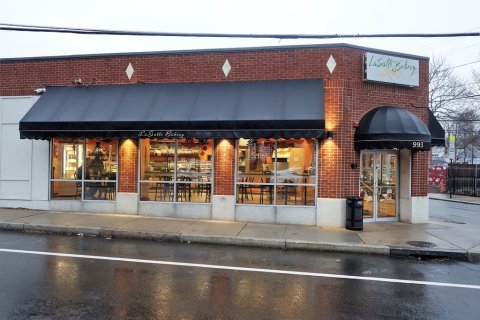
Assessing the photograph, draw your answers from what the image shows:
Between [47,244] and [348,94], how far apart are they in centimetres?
917

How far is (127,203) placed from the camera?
13125mm

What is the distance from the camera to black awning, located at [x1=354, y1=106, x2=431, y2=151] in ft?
37.2

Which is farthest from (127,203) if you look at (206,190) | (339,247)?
(339,247)

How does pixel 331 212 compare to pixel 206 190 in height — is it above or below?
below

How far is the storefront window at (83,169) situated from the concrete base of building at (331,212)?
6.82m

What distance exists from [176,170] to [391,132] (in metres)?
6.72

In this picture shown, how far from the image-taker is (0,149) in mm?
14156

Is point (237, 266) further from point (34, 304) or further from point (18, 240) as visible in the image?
point (18, 240)

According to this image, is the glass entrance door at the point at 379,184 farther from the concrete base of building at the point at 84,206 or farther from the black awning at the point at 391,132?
the concrete base of building at the point at 84,206

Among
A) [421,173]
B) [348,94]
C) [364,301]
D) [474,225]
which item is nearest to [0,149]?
[348,94]

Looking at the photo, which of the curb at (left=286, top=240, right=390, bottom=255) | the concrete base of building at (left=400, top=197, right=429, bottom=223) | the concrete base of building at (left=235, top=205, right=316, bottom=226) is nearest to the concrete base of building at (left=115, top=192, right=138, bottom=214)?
the concrete base of building at (left=235, top=205, right=316, bottom=226)

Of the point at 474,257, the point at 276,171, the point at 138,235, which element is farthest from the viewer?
the point at 276,171

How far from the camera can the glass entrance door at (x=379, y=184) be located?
12.8 m

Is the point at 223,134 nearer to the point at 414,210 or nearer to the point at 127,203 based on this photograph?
the point at 127,203
